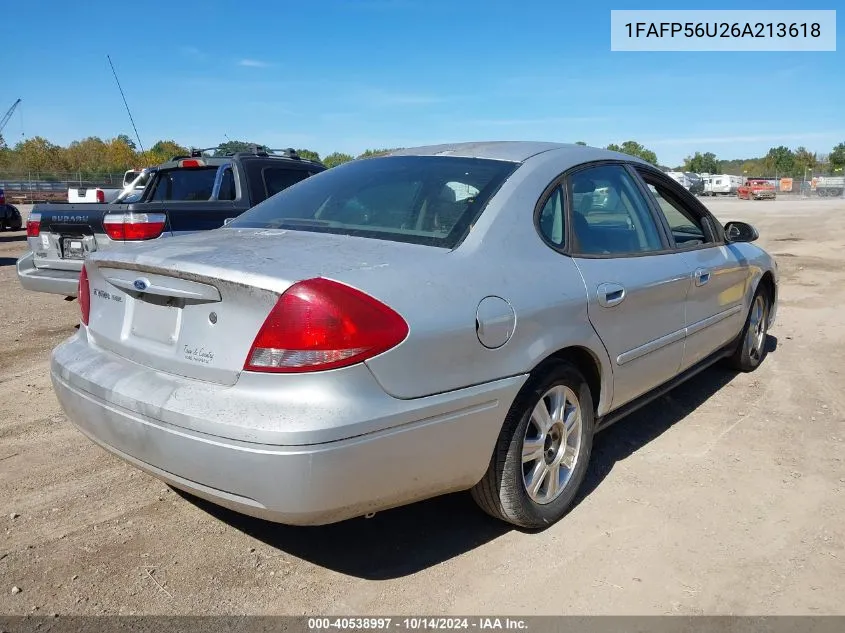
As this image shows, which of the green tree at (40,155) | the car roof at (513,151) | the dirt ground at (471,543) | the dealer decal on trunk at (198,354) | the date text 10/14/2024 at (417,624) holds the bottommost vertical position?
the date text 10/14/2024 at (417,624)

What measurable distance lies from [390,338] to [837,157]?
11411 centimetres

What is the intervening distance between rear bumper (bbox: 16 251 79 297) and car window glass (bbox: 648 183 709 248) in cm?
458

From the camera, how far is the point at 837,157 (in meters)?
99.4

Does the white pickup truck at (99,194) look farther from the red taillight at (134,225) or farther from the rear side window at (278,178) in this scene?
the red taillight at (134,225)

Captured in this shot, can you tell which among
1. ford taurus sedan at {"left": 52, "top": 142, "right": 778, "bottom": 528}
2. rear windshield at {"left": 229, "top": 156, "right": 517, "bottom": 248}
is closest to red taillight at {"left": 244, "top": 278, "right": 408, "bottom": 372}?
ford taurus sedan at {"left": 52, "top": 142, "right": 778, "bottom": 528}

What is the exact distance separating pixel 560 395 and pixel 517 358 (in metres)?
0.48

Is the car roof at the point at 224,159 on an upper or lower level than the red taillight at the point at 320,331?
upper

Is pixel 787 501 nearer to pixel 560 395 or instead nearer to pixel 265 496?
pixel 560 395

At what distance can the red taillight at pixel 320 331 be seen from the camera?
2.34m

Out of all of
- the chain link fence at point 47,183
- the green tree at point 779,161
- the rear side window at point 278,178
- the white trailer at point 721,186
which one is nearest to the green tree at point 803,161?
the green tree at point 779,161

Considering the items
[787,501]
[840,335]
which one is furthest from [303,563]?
[840,335]

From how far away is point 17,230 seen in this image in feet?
73.4

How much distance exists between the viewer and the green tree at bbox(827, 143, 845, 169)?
94.0 m

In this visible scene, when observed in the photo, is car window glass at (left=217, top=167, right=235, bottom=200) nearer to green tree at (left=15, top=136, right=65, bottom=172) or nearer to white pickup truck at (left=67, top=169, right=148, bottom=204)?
white pickup truck at (left=67, top=169, right=148, bottom=204)
